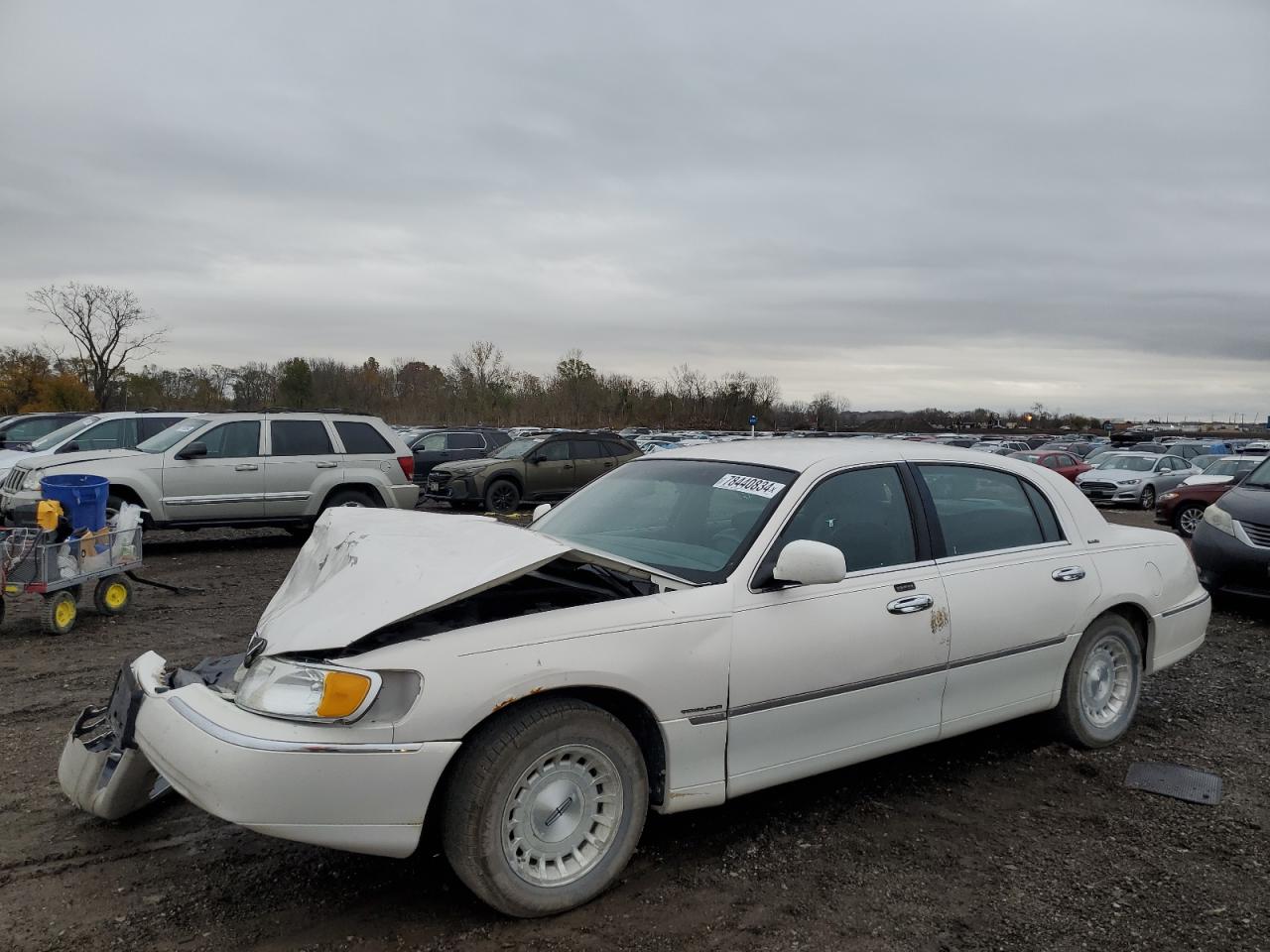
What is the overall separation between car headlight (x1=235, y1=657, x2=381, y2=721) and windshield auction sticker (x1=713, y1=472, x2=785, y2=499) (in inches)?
72.5

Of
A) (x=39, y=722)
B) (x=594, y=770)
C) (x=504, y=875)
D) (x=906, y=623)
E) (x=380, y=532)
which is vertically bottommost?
(x=39, y=722)

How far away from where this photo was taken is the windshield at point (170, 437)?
39.5 ft

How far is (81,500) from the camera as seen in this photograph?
7785 millimetres

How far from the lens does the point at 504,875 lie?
2961 millimetres

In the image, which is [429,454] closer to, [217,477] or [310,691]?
[217,477]

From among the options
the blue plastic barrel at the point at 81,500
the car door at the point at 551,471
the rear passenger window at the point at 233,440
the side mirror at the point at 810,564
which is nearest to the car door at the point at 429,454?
the car door at the point at 551,471

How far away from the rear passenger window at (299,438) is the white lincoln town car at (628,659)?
845 centimetres

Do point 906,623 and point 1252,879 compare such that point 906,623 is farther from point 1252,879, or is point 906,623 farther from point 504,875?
point 504,875

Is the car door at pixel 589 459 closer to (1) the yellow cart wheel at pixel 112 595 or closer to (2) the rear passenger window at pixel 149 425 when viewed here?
(2) the rear passenger window at pixel 149 425

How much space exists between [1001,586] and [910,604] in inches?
25.5

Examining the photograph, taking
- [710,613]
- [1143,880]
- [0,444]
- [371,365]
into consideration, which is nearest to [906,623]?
[710,613]

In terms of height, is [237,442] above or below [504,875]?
above

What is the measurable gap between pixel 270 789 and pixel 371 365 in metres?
107

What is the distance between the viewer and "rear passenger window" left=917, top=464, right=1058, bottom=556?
4.30 meters
